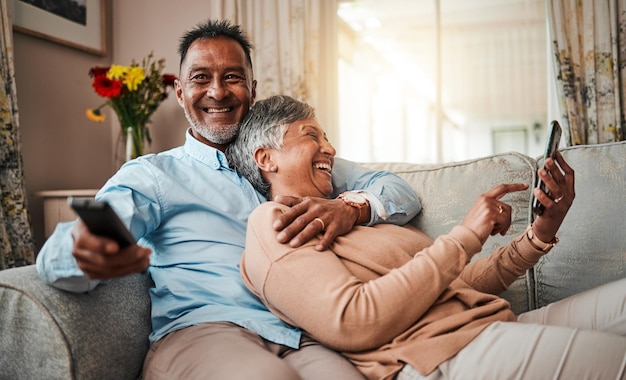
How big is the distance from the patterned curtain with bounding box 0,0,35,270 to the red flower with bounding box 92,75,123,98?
40 cm

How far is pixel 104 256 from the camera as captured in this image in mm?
881

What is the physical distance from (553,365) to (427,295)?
0.24m

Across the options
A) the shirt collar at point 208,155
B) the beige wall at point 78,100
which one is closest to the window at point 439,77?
the beige wall at point 78,100

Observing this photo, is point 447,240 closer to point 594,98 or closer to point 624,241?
point 624,241

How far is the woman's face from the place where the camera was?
4.70 ft

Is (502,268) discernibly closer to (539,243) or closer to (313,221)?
(539,243)

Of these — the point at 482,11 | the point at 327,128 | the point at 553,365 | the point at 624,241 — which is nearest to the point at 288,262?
the point at 553,365

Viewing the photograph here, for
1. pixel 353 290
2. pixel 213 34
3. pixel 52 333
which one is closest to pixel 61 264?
pixel 52 333

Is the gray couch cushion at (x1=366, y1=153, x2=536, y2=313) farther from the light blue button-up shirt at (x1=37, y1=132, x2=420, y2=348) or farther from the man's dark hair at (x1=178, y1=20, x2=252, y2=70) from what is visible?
the man's dark hair at (x1=178, y1=20, x2=252, y2=70)

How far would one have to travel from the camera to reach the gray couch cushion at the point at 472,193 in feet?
5.36

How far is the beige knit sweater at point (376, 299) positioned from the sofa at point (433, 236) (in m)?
0.31

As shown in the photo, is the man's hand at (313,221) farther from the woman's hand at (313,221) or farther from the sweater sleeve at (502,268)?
the sweater sleeve at (502,268)

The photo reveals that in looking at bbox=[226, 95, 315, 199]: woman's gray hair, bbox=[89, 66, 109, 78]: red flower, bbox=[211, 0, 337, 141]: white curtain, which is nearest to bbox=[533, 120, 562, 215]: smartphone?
bbox=[226, 95, 315, 199]: woman's gray hair

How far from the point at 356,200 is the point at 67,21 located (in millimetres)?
2644
